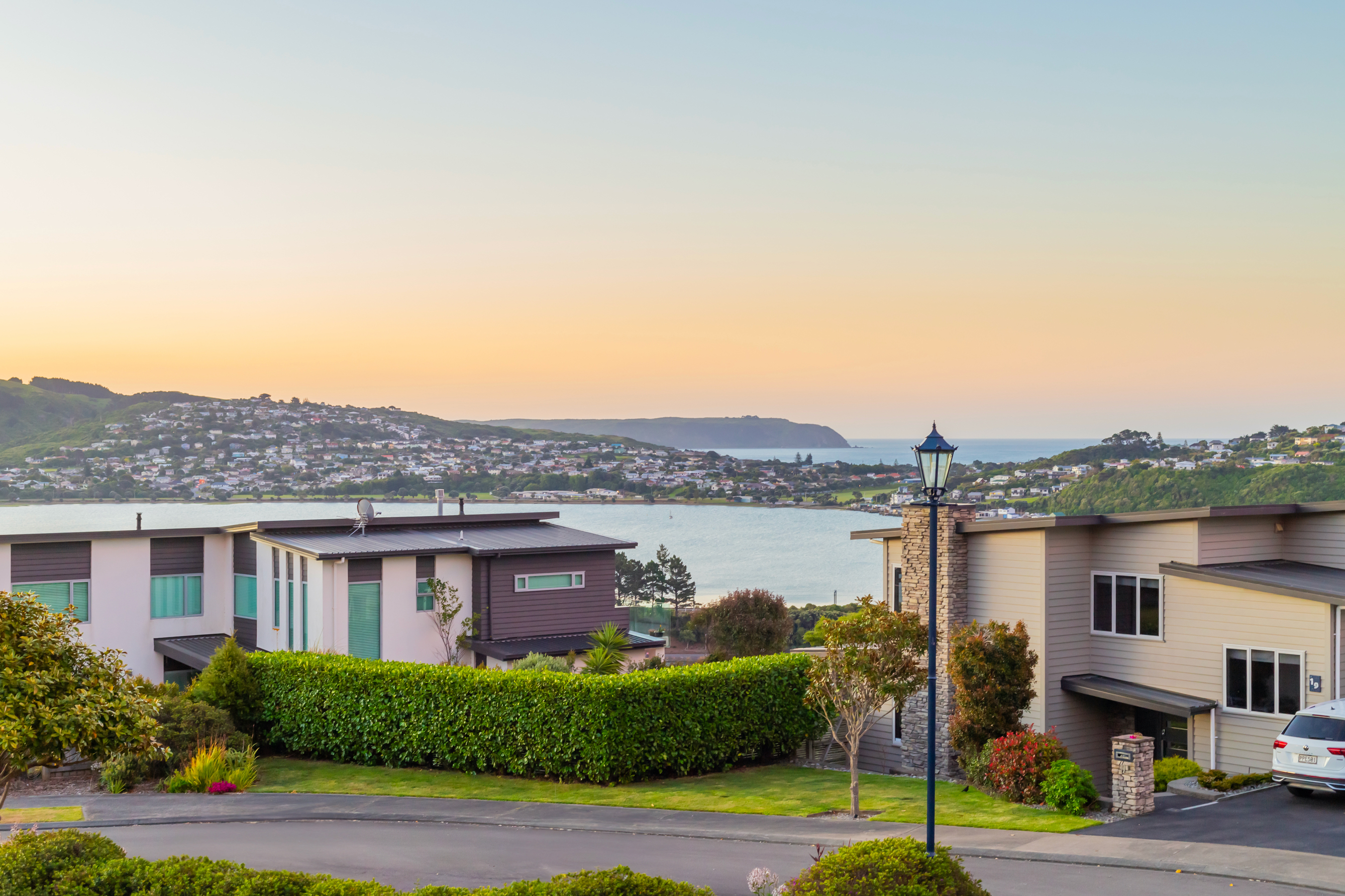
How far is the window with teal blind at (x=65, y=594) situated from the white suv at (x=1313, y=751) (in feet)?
91.1

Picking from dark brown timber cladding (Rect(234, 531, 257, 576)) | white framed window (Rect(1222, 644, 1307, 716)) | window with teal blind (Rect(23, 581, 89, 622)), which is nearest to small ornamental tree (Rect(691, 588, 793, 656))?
dark brown timber cladding (Rect(234, 531, 257, 576))

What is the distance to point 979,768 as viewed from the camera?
19.9 meters

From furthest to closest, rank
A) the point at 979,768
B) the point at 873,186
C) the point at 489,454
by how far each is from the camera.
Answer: the point at 489,454
the point at 873,186
the point at 979,768

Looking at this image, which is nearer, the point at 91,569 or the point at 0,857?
the point at 0,857

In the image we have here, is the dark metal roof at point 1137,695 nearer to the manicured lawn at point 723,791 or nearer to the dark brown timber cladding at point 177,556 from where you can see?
the manicured lawn at point 723,791

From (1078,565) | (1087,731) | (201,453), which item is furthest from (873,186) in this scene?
(201,453)

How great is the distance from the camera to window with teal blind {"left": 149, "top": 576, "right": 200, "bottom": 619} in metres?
30.5

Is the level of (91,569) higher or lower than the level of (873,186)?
lower

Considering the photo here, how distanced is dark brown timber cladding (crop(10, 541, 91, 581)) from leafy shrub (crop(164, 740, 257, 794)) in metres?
10.6

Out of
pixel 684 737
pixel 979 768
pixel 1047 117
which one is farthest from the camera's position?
pixel 1047 117

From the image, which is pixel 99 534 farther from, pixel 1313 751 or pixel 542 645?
pixel 1313 751

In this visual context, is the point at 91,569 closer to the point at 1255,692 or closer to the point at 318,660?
the point at 318,660

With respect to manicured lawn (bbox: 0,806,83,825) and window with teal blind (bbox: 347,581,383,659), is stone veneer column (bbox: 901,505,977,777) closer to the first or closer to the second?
window with teal blind (bbox: 347,581,383,659)

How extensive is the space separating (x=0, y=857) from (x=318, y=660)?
1377 centimetres
